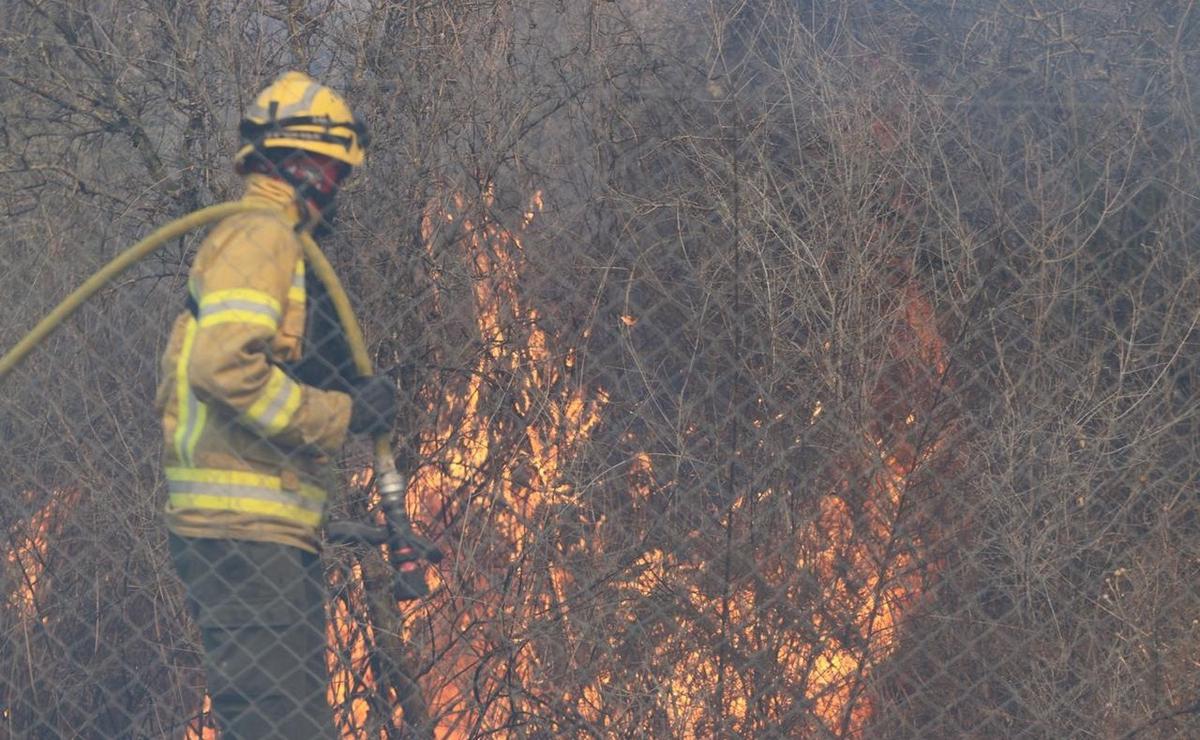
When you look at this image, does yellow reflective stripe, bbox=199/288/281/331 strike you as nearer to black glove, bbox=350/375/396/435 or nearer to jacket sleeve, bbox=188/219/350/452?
jacket sleeve, bbox=188/219/350/452

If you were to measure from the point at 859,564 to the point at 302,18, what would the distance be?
7.98 ft

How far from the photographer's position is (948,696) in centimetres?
427

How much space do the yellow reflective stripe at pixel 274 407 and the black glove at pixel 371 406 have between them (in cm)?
18

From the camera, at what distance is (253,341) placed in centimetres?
265

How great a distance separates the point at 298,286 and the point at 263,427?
0.32 metres

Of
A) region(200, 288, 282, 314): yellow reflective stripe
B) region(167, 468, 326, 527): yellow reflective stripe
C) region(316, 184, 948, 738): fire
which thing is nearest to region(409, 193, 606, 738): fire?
region(316, 184, 948, 738): fire

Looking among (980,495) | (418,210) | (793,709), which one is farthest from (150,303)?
(980,495)

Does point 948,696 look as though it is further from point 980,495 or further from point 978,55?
point 978,55

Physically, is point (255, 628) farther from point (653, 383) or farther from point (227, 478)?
point (653, 383)

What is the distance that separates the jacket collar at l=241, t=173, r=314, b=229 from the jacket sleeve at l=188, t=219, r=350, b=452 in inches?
3.5

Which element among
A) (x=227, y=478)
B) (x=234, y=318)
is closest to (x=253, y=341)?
(x=234, y=318)

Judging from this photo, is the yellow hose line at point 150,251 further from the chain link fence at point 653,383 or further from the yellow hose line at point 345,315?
the chain link fence at point 653,383

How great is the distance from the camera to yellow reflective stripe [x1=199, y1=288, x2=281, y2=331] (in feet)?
8.72

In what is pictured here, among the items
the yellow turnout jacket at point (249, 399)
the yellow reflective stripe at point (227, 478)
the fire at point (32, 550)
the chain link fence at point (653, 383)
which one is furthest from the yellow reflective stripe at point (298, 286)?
the fire at point (32, 550)
